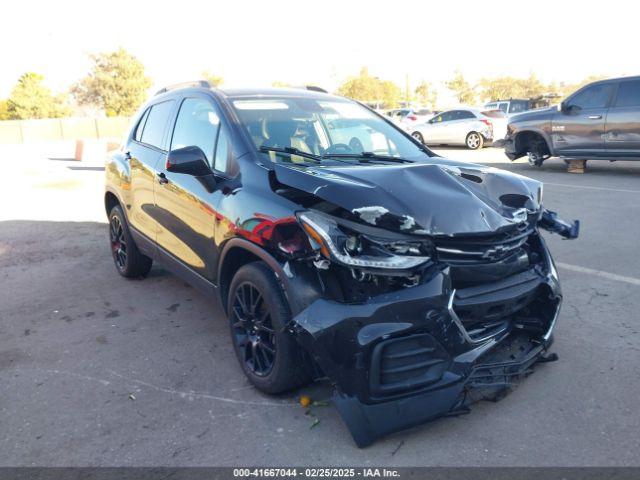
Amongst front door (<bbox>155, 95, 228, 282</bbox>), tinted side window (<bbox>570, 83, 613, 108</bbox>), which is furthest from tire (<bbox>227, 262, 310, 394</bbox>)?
tinted side window (<bbox>570, 83, 613, 108</bbox>)

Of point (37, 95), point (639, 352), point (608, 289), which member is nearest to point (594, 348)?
point (639, 352)

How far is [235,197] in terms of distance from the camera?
3.36m

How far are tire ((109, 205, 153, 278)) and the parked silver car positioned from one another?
1323cm

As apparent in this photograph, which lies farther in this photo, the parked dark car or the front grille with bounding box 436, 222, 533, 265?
the parked dark car

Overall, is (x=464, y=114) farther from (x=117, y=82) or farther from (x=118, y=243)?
(x=117, y=82)

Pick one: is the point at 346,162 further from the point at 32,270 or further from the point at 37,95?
the point at 37,95

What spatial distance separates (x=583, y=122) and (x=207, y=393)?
1057 cm

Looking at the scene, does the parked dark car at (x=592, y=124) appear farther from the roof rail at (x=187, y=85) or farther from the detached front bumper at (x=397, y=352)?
the detached front bumper at (x=397, y=352)

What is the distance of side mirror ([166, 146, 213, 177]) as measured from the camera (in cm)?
345

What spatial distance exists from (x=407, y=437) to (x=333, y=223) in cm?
117

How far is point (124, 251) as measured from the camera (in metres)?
5.66

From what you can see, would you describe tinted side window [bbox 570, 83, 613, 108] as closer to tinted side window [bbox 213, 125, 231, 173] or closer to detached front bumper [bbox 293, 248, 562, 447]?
tinted side window [bbox 213, 125, 231, 173]

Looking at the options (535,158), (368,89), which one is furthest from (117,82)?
(535,158)

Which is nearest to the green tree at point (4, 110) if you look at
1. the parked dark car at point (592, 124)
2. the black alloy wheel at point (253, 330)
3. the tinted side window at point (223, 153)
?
the parked dark car at point (592, 124)
